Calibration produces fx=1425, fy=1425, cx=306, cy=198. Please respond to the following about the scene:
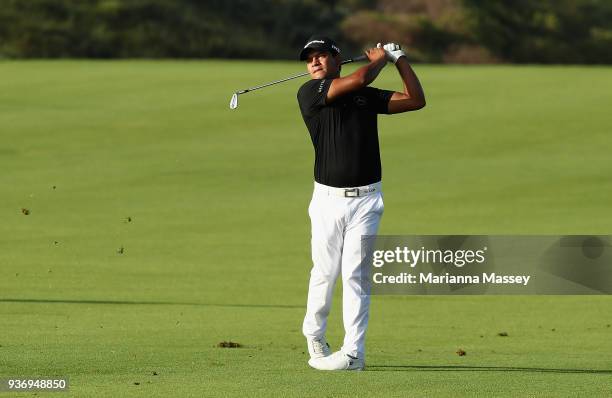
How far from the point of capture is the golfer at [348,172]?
9898mm

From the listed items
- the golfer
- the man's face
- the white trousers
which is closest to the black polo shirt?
the golfer

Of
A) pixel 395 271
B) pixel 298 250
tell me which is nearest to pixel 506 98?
pixel 298 250

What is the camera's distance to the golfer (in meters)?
9.90

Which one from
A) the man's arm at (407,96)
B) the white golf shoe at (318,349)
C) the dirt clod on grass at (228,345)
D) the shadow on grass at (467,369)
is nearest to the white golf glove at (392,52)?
the man's arm at (407,96)

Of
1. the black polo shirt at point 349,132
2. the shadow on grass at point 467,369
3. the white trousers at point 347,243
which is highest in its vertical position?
the black polo shirt at point 349,132

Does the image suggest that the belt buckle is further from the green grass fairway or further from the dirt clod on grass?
the dirt clod on grass

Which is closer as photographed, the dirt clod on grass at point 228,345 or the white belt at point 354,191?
the white belt at point 354,191

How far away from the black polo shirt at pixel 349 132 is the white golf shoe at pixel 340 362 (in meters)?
1.19

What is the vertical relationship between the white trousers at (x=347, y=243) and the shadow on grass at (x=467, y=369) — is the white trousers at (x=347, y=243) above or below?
above

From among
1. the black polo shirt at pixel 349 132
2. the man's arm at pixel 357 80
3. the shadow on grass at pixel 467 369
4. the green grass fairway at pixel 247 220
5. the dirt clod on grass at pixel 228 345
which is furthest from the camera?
the dirt clod on grass at pixel 228 345

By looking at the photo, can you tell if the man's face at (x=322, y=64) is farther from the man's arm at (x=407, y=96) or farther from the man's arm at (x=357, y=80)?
the man's arm at (x=407, y=96)

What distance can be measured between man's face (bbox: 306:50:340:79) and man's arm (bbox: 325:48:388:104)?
34 centimetres

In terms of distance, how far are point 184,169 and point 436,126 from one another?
7357 mm

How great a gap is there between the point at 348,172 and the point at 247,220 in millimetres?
15365
